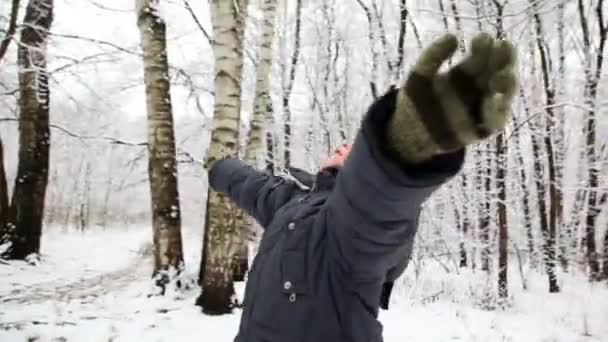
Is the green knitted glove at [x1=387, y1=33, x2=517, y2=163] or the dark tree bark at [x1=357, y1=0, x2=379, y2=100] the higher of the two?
the dark tree bark at [x1=357, y1=0, x2=379, y2=100]

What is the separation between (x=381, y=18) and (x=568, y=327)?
10572 mm

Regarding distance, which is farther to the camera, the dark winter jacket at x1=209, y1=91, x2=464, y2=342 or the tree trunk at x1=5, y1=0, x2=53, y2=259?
the tree trunk at x1=5, y1=0, x2=53, y2=259

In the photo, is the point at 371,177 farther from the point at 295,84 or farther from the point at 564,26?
the point at 295,84

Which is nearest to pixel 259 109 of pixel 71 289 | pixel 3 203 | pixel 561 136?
pixel 71 289

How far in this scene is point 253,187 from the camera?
82.3 inches

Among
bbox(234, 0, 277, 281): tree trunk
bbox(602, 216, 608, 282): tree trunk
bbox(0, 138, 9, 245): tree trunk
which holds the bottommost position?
bbox(602, 216, 608, 282): tree trunk

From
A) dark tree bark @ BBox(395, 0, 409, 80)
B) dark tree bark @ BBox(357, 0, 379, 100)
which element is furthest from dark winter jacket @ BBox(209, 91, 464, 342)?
dark tree bark @ BBox(357, 0, 379, 100)

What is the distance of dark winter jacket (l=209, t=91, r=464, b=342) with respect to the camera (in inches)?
42.6

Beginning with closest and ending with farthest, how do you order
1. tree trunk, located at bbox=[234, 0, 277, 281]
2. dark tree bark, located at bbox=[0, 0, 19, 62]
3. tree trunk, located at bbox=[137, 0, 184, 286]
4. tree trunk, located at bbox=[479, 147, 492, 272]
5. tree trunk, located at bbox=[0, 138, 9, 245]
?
1. tree trunk, located at bbox=[137, 0, 184, 286]
2. dark tree bark, located at bbox=[0, 0, 19, 62]
3. tree trunk, located at bbox=[234, 0, 277, 281]
4. tree trunk, located at bbox=[0, 138, 9, 245]
5. tree trunk, located at bbox=[479, 147, 492, 272]

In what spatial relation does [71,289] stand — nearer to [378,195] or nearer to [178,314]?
[178,314]

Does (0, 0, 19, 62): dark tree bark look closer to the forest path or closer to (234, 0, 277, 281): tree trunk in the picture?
the forest path

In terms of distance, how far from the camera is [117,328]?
5.49 meters

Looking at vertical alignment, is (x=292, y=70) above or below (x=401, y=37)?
below

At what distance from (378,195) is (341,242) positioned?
26 cm
